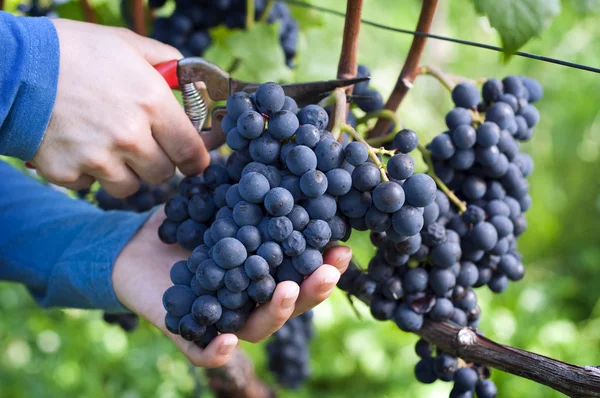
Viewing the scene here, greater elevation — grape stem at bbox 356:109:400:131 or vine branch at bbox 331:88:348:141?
grape stem at bbox 356:109:400:131

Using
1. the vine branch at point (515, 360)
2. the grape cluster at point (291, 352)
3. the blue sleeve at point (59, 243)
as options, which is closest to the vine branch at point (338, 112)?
the vine branch at point (515, 360)

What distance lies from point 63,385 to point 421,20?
191 cm

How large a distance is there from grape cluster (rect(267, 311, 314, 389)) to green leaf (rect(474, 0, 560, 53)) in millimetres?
1012

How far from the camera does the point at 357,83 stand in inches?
32.2

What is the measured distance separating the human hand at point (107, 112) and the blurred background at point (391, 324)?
0.53 meters

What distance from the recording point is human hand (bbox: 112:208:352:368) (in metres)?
0.65

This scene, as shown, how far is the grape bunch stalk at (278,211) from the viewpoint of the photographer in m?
0.64

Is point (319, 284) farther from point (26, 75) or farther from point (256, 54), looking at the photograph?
point (256, 54)

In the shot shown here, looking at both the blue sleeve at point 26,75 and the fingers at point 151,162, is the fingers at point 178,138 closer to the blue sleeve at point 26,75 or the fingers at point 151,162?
the fingers at point 151,162

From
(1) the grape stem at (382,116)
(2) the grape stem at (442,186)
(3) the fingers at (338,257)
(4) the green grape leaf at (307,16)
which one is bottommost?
(3) the fingers at (338,257)

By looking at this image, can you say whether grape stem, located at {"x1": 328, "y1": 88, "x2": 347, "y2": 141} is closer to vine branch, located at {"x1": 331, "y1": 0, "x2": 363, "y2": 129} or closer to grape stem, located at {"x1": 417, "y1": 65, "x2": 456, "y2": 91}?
vine branch, located at {"x1": 331, "y1": 0, "x2": 363, "y2": 129}

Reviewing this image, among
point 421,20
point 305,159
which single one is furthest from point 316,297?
point 421,20

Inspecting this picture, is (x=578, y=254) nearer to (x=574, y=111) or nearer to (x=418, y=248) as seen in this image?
(x=574, y=111)

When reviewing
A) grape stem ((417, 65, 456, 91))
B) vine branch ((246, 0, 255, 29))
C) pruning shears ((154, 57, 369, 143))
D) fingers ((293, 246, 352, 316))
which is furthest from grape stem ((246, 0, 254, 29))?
fingers ((293, 246, 352, 316))
